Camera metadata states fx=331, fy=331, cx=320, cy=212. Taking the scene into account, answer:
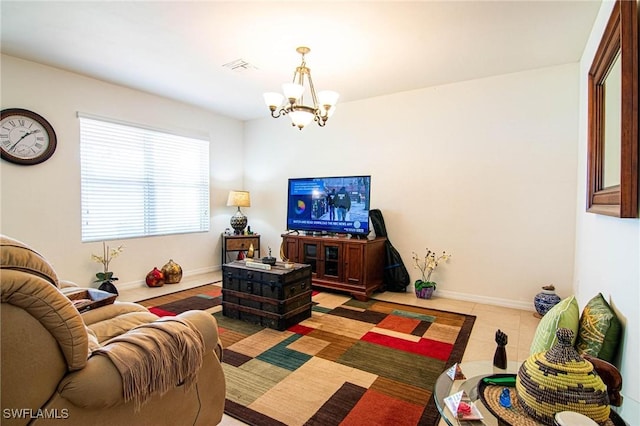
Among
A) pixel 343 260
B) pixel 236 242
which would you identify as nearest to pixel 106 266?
pixel 236 242

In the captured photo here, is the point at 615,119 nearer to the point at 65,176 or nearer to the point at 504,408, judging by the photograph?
the point at 504,408

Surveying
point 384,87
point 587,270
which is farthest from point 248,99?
point 587,270

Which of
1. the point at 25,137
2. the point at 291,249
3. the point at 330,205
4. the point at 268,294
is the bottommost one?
the point at 268,294

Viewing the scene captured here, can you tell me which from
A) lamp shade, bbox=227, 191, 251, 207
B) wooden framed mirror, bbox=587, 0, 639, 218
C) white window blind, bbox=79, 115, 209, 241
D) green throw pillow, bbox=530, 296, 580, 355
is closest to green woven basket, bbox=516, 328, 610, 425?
green throw pillow, bbox=530, 296, 580, 355

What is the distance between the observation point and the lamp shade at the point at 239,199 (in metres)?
5.43

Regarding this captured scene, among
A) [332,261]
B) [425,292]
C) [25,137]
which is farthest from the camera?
[332,261]

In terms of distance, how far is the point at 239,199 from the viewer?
5.47 meters

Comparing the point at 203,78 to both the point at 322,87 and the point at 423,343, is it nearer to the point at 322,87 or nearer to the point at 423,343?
the point at 322,87

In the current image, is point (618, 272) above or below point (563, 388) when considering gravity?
above

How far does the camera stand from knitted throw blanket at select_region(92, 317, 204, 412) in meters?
1.18

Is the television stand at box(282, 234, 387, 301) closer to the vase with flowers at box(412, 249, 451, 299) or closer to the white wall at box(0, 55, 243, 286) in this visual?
the vase with flowers at box(412, 249, 451, 299)

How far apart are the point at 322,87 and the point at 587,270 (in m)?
3.30

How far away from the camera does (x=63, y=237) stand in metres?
3.81

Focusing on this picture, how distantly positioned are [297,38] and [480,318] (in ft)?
10.6
